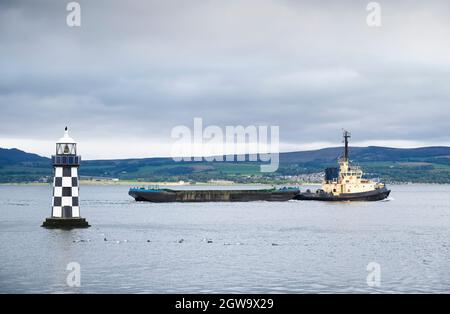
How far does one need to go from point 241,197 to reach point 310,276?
118m

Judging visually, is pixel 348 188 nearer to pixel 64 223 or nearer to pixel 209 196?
pixel 209 196

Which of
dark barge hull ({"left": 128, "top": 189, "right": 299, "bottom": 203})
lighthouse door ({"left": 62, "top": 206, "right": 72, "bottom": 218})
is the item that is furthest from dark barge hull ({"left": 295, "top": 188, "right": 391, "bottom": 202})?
lighthouse door ({"left": 62, "top": 206, "right": 72, "bottom": 218})

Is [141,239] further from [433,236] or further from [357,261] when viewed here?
[433,236]

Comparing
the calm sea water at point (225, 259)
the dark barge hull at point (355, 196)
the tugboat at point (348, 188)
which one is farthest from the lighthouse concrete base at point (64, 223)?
the dark barge hull at point (355, 196)

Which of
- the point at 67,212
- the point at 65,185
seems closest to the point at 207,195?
the point at 67,212

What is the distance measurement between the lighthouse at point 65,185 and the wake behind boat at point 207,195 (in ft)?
308

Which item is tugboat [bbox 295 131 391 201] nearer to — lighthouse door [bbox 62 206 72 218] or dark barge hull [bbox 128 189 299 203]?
dark barge hull [bbox 128 189 299 203]

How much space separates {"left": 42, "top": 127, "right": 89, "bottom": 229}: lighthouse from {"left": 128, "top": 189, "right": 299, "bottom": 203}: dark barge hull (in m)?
94.0

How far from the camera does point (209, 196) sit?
15812 centimetres

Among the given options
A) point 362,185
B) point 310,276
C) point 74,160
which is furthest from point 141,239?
point 362,185

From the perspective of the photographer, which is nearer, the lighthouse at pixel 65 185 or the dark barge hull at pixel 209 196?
the lighthouse at pixel 65 185

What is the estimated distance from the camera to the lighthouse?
160ft

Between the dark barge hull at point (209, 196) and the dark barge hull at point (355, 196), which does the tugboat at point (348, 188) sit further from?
the dark barge hull at point (209, 196)

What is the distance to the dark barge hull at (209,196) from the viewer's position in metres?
147
